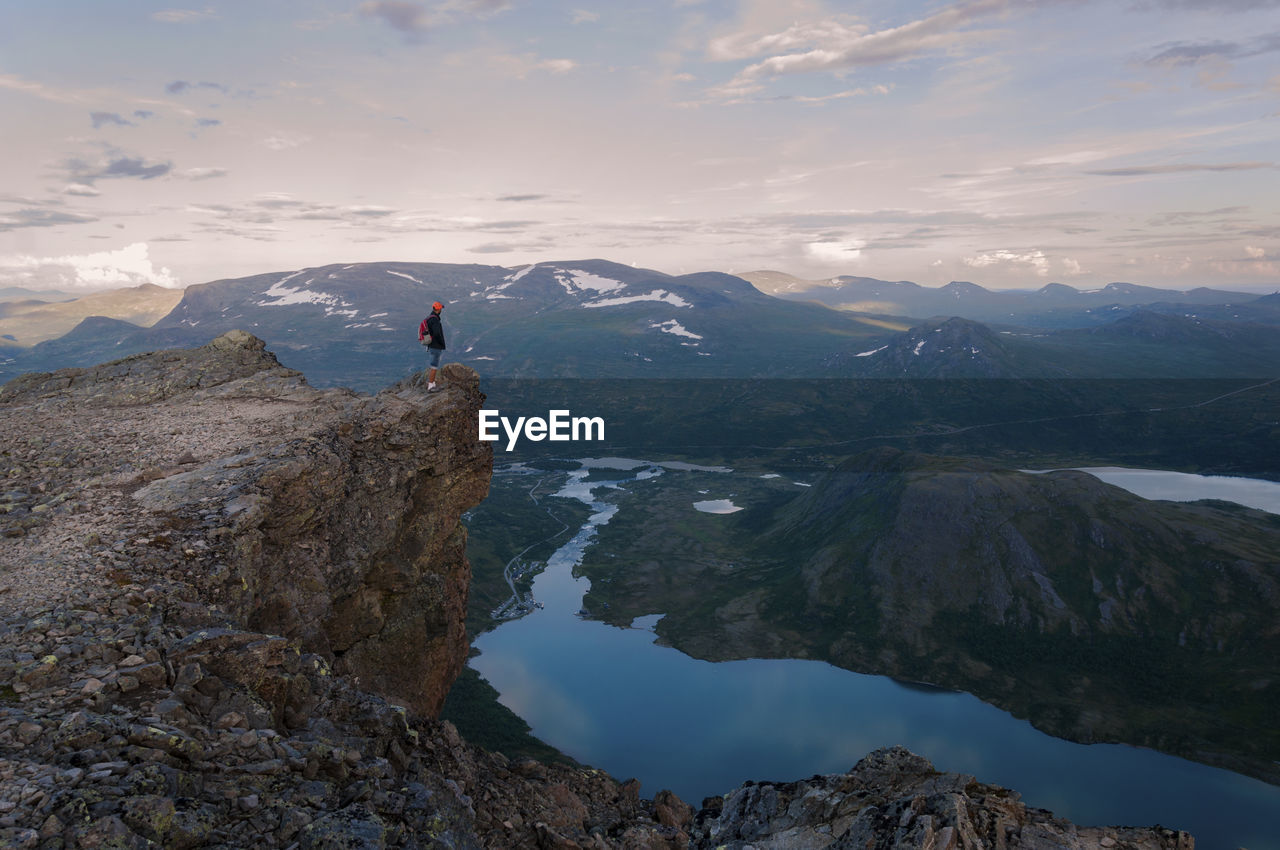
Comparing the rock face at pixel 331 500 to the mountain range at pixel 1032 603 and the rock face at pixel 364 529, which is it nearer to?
the rock face at pixel 364 529

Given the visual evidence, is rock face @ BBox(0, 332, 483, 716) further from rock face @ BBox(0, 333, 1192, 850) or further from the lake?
the lake

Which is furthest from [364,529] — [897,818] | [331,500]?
[897,818]

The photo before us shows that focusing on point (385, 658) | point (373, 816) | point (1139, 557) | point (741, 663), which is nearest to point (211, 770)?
point (373, 816)

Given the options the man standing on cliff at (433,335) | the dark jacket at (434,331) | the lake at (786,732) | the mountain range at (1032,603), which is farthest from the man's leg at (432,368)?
the mountain range at (1032,603)

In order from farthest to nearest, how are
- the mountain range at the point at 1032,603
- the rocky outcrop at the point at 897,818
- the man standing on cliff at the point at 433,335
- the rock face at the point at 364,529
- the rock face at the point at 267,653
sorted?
the mountain range at the point at 1032,603 → the man standing on cliff at the point at 433,335 → the rock face at the point at 364,529 → the rocky outcrop at the point at 897,818 → the rock face at the point at 267,653

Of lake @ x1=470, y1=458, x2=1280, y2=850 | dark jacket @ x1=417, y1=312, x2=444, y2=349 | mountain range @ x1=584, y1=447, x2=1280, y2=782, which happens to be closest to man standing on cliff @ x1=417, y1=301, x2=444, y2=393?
dark jacket @ x1=417, y1=312, x2=444, y2=349

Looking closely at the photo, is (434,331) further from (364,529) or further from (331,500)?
(331,500)
